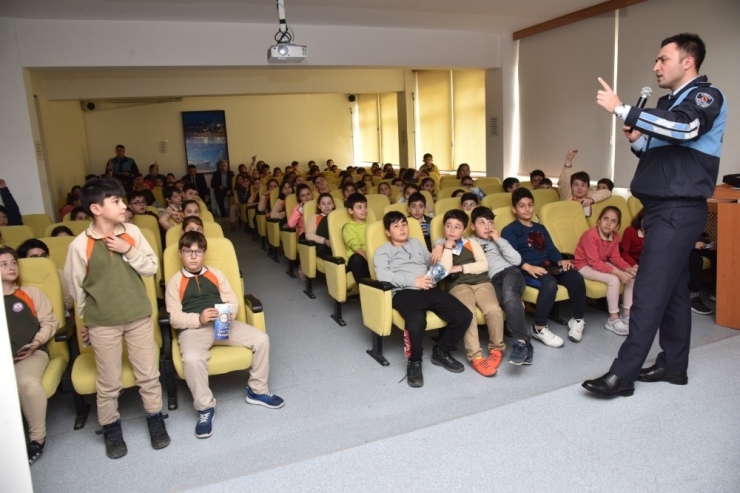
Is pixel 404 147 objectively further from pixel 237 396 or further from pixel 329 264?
pixel 237 396

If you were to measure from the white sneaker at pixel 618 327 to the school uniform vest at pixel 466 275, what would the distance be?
1.00 m

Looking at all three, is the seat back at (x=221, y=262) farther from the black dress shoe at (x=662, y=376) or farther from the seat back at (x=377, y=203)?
the seat back at (x=377, y=203)

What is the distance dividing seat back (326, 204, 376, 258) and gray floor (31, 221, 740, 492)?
3.48 ft

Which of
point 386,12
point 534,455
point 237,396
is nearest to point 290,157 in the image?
point 386,12

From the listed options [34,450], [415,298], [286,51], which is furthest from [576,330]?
[286,51]

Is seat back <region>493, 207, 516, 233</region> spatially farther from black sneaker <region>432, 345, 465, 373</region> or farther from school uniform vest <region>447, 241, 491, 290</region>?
black sneaker <region>432, 345, 465, 373</region>

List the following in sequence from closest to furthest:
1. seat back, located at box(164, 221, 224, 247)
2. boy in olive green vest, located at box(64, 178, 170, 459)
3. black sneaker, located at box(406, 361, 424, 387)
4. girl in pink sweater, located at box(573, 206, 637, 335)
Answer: boy in olive green vest, located at box(64, 178, 170, 459) < black sneaker, located at box(406, 361, 424, 387) < girl in pink sweater, located at box(573, 206, 637, 335) < seat back, located at box(164, 221, 224, 247)

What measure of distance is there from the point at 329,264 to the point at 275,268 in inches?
91.8

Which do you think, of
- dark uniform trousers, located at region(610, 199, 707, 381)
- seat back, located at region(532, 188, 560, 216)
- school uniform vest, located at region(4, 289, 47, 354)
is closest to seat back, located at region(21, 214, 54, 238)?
Result: school uniform vest, located at region(4, 289, 47, 354)

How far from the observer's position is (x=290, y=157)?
46.9 feet

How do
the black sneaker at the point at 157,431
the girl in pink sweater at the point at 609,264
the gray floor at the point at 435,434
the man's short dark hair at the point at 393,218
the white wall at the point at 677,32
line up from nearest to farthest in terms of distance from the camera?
the gray floor at the point at 435,434 → the black sneaker at the point at 157,431 → the man's short dark hair at the point at 393,218 → the girl in pink sweater at the point at 609,264 → the white wall at the point at 677,32

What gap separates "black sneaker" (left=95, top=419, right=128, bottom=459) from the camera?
267 cm

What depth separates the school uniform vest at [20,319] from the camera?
9.16ft

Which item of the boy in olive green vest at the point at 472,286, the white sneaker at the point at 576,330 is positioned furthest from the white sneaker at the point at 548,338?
the boy in olive green vest at the point at 472,286
